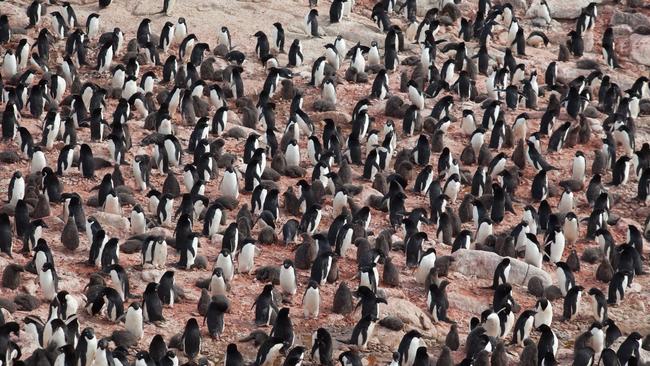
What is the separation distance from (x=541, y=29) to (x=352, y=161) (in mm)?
10326

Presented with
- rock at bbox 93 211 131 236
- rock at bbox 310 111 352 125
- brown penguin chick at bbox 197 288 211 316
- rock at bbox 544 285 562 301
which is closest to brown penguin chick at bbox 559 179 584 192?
rock at bbox 544 285 562 301

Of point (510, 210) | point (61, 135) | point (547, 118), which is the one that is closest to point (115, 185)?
point (61, 135)

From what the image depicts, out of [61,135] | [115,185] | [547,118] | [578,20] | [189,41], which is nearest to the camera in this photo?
[115,185]

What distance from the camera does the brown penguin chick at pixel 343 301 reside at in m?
27.0

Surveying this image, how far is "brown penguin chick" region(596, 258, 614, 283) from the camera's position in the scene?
29.7 m

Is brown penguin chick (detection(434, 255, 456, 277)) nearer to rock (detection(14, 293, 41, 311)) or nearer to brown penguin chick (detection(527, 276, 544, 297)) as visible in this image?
brown penguin chick (detection(527, 276, 544, 297))

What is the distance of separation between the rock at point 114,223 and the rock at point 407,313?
16.1ft

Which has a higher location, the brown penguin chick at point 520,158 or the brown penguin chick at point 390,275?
the brown penguin chick at point 520,158

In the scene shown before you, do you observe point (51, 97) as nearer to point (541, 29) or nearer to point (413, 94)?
point (413, 94)

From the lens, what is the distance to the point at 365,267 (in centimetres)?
2770

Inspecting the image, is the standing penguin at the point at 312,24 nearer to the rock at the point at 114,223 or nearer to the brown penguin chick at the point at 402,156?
→ the brown penguin chick at the point at 402,156

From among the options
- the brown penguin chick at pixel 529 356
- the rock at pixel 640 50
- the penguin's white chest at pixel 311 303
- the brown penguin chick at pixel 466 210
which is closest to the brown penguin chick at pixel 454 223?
the brown penguin chick at pixel 466 210

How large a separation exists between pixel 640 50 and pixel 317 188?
12848mm

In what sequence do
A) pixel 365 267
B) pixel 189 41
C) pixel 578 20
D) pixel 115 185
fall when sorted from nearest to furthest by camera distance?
pixel 365 267 < pixel 115 185 < pixel 189 41 < pixel 578 20
